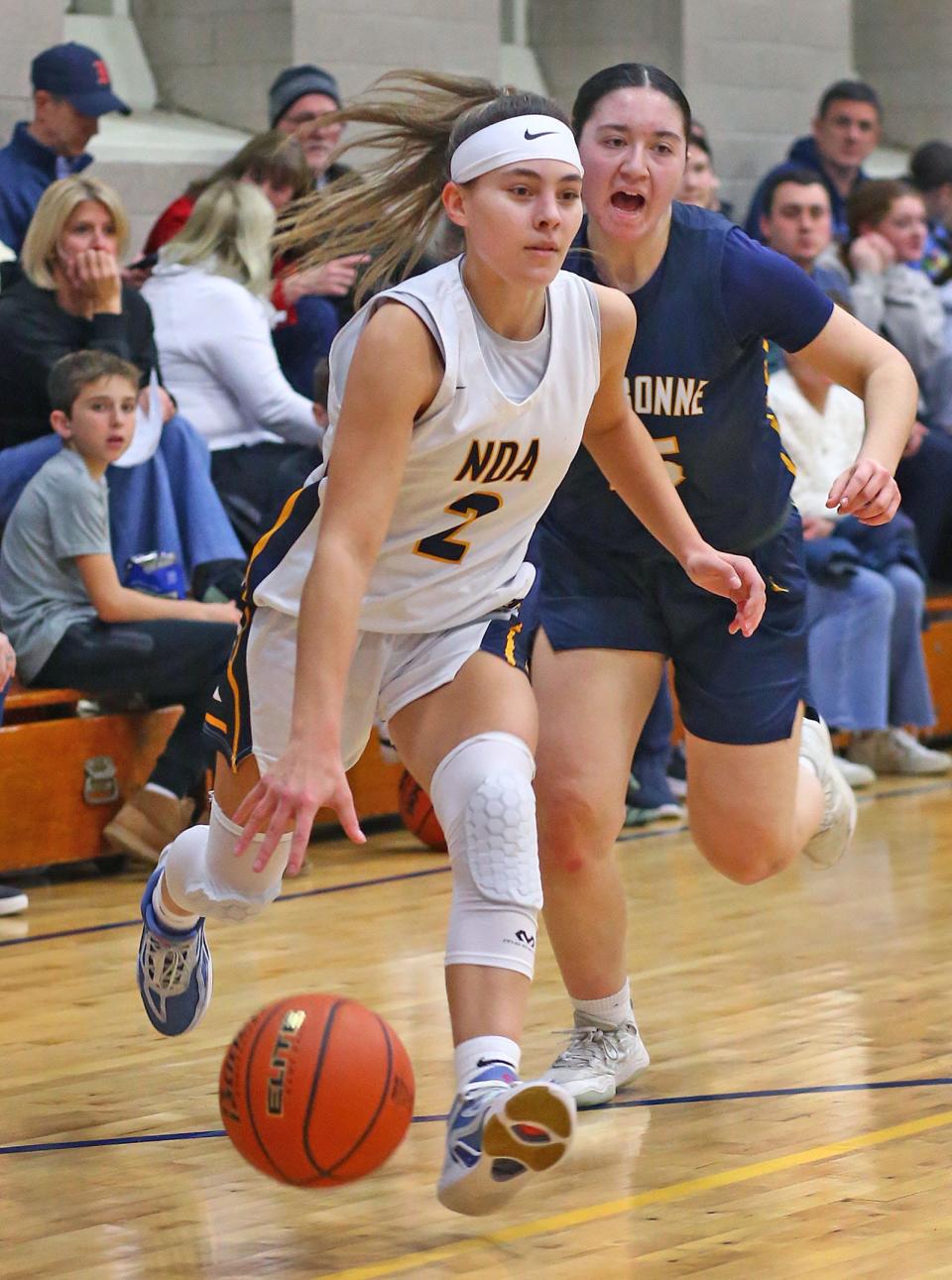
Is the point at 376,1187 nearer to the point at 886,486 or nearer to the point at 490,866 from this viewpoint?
the point at 490,866

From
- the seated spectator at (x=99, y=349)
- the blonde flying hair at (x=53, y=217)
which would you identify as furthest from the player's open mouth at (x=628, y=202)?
the blonde flying hair at (x=53, y=217)

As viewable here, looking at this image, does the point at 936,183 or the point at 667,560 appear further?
the point at 936,183

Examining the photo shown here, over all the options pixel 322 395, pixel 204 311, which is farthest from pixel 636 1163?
pixel 204 311

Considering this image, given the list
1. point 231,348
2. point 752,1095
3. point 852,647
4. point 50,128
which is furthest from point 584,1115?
point 50,128

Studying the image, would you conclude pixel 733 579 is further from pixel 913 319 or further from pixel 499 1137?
pixel 913 319

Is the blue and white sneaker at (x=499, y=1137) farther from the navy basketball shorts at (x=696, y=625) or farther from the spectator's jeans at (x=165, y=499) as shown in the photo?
the spectator's jeans at (x=165, y=499)

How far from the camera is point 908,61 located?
37.2ft

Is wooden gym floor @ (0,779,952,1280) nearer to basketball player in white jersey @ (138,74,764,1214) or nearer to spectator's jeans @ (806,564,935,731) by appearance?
basketball player in white jersey @ (138,74,764,1214)

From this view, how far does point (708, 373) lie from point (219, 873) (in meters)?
1.18

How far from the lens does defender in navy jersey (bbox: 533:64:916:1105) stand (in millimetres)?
3496

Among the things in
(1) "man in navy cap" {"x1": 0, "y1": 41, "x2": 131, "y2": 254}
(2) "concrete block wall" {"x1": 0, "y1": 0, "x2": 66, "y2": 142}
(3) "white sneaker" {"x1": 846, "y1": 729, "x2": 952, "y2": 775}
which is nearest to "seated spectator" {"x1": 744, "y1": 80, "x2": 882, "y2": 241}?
(3) "white sneaker" {"x1": 846, "y1": 729, "x2": 952, "y2": 775}

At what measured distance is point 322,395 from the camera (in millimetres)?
6266

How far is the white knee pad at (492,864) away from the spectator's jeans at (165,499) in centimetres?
330

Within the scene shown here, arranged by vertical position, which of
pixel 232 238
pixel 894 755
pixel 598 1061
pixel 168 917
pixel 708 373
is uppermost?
pixel 708 373
